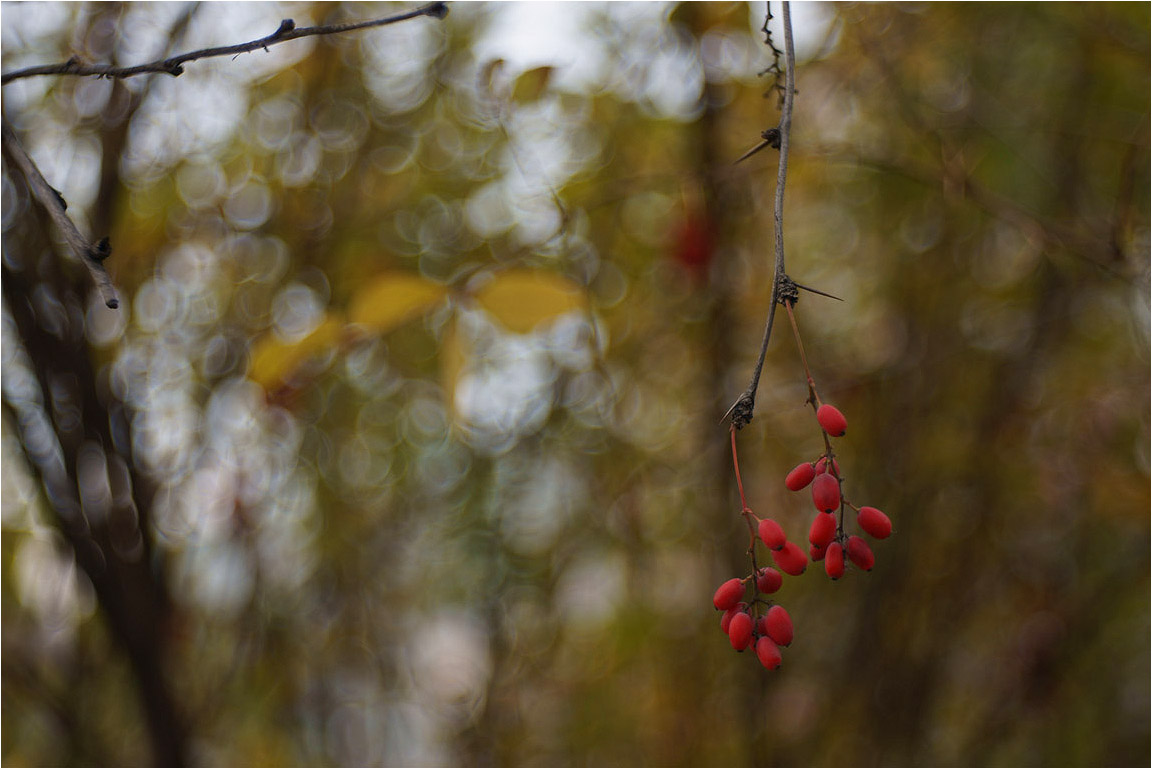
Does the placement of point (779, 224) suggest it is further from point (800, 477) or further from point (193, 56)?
point (193, 56)

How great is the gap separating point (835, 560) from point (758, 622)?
10 cm

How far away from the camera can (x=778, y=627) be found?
2.13 ft

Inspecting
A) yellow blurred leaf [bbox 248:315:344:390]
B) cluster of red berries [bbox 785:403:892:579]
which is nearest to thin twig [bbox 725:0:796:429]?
cluster of red berries [bbox 785:403:892:579]

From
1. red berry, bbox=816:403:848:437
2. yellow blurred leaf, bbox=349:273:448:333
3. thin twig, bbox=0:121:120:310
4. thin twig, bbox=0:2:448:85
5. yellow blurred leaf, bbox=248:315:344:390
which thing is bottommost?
yellow blurred leaf, bbox=248:315:344:390

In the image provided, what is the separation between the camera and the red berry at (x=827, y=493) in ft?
1.94

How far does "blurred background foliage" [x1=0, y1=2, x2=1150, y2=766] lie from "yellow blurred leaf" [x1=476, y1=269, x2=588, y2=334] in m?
0.50

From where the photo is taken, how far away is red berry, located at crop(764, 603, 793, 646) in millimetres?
642

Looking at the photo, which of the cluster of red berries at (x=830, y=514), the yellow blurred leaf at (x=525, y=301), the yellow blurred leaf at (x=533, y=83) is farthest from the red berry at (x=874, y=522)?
the yellow blurred leaf at (x=533, y=83)

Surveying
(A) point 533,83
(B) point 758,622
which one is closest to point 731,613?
(B) point 758,622

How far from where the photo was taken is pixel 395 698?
2279mm

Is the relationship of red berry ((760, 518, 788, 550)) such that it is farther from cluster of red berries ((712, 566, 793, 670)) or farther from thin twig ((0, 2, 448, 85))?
thin twig ((0, 2, 448, 85))

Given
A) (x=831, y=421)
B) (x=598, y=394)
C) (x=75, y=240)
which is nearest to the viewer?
(x=75, y=240)

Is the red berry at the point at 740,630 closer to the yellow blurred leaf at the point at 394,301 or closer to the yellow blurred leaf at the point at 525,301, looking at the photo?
the yellow blurred leaf at the point at 525,301

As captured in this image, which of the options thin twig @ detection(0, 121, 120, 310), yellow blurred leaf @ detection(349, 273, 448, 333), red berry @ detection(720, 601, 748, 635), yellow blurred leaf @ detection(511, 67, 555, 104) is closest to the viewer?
thin twig @ detection(0, 121, 120, 310)
